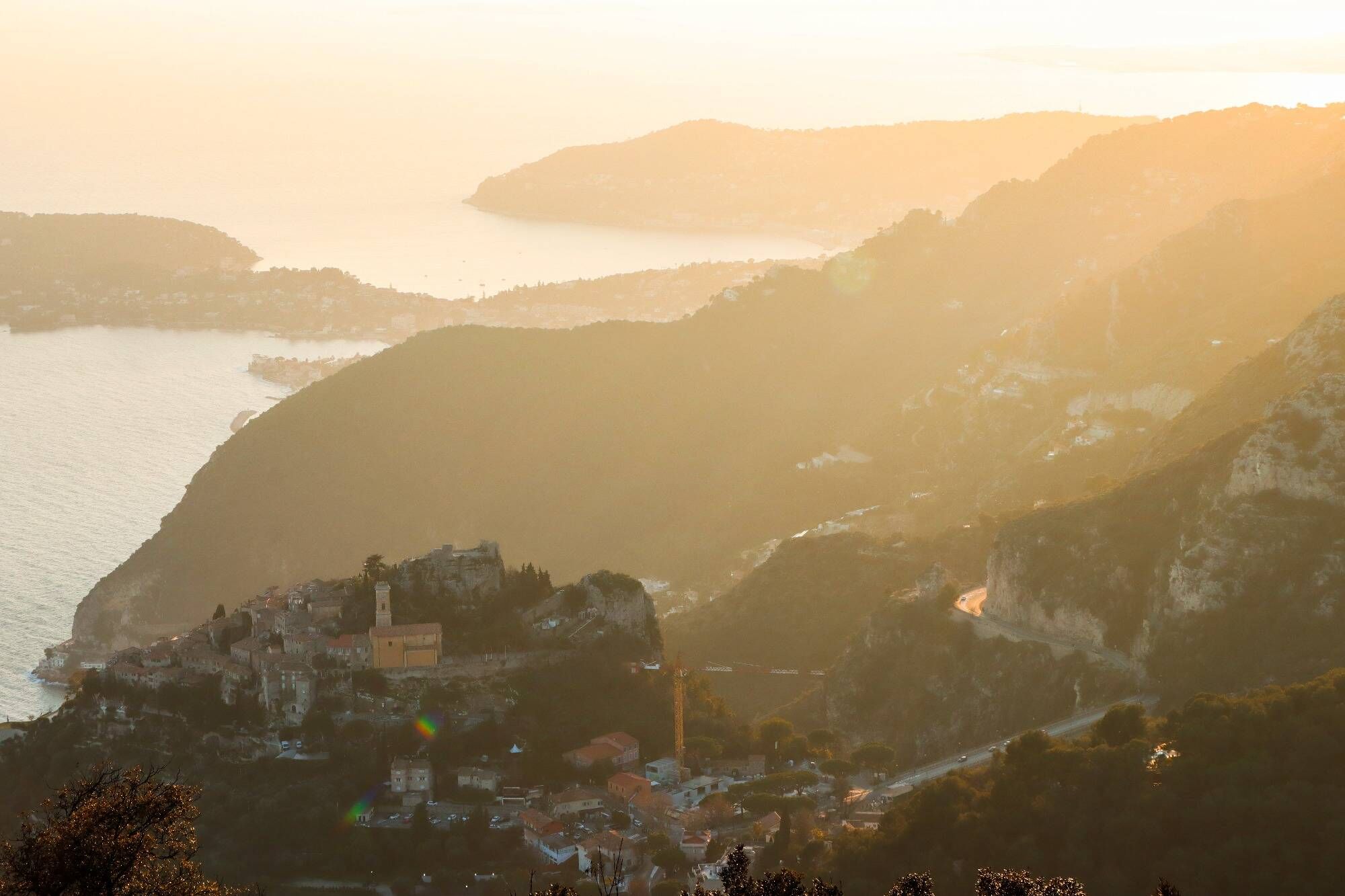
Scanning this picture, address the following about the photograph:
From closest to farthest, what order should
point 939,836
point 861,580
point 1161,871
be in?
1. point 1161,871
2. point 939,836
3. point 861,580

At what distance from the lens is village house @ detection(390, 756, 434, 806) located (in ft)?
127

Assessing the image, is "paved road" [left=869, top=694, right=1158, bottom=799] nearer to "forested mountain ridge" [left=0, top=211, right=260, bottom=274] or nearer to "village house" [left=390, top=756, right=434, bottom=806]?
"village house" [left=390, top=756, right=434, bottom=806]

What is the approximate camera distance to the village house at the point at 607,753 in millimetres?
40219

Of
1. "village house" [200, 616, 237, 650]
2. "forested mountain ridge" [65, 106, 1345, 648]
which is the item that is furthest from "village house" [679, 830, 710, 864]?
"forested mountain ridge" [65, 106, 1345, 648]

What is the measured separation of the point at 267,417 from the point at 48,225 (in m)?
81.6

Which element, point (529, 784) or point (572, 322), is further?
point (572, 322)

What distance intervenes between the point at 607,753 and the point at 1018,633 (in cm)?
1117

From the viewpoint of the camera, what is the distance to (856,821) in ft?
126

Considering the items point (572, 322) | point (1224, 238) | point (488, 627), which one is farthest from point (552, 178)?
point (488, 627)

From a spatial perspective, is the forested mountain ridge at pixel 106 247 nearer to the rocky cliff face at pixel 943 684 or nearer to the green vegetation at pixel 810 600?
the green vegetation at pixel 810 600

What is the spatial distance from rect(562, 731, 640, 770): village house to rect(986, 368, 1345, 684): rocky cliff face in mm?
10801

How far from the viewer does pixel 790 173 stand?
181250mm

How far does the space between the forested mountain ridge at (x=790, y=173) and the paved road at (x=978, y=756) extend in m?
120

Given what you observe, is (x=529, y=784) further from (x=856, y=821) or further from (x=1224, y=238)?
(x=1224, y=238)
